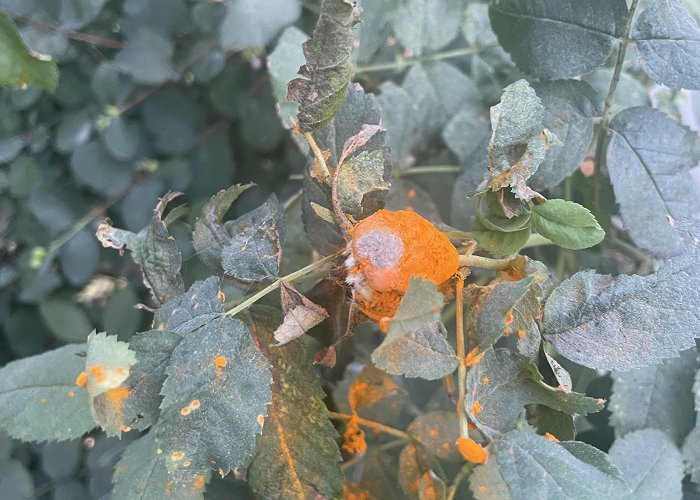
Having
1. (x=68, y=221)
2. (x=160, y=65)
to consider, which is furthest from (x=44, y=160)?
(x=160, y=65)

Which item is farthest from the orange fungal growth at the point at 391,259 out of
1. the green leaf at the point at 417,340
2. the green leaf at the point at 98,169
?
the green leaf at the point at 98,169

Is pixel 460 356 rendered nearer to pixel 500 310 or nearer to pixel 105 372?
pixel 500 310

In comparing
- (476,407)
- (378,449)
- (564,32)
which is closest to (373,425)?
(378,449)

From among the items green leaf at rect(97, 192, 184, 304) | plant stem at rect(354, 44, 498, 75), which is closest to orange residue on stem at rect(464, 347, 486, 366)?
green leaf at rect(97, 192, 184, 304)

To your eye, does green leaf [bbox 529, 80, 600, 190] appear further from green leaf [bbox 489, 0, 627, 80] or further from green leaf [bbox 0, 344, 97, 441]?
green leaf [bbox 0, 344, 97, 441]

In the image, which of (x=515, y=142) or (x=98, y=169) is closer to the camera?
(x=515, y=142)

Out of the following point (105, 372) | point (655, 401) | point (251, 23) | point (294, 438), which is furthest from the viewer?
point (251, 23)

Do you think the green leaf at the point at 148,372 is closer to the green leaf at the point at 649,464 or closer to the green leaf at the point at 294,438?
the green leaf at the point at 294,438
